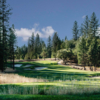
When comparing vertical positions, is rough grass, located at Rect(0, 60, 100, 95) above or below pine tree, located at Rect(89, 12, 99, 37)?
below

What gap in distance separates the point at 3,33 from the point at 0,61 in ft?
20.1

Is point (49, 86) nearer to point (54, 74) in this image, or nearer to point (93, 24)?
point (54, 74)

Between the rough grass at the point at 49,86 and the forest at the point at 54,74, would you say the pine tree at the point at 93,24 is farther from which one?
the rough grass at the point at 49,86

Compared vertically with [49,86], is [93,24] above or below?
above

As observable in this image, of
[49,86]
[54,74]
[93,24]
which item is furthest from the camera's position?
[93,24]

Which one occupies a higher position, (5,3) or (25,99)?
(5,3)

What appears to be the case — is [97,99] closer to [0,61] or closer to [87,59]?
[0,61]

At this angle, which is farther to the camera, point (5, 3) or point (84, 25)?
point (84, 25)

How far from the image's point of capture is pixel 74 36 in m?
64.0

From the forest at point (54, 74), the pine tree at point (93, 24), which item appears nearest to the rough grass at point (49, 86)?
the forest at point (54, 74)

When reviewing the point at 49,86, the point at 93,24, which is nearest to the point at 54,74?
the point at 49,86

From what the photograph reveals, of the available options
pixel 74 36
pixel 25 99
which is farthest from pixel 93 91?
pixel 74 36

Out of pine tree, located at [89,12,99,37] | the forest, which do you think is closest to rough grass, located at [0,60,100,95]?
the forest

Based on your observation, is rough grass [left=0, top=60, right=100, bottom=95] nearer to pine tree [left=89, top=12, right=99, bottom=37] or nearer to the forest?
the forest
